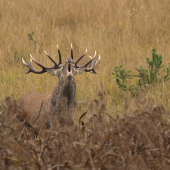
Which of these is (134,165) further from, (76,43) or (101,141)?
(76,43)

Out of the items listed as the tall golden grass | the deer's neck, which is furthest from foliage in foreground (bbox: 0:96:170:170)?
the tall golden grass

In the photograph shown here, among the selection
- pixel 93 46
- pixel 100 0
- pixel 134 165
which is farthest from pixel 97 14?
pixel 134 165

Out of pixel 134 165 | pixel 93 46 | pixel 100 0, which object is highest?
pixel 100 0

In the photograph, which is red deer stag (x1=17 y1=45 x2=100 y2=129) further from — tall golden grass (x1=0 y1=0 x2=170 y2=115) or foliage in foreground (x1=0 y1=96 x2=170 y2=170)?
foliage in foreground (x1=0 y1=96 x2=170 y2=170)

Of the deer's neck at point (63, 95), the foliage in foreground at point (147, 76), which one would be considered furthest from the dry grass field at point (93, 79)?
the deer's neck at point (63, 95)

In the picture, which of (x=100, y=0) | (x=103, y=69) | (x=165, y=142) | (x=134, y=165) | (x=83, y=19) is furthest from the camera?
(x=100, y=0)

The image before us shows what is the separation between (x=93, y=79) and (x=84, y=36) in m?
2.58

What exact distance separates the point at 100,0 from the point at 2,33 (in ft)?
12.1

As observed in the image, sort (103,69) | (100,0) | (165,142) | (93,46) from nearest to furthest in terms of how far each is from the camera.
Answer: (165,142) → (103,69) → (93,46) → (100,0)

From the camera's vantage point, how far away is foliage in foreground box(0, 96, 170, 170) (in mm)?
3146

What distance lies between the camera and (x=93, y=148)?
127 inches

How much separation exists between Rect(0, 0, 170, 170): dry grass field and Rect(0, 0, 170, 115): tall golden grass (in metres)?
0.02

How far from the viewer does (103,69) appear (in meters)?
7.60

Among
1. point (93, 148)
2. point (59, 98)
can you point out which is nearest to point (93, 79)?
point (59, 98)
